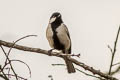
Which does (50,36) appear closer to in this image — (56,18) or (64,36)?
(64,36)

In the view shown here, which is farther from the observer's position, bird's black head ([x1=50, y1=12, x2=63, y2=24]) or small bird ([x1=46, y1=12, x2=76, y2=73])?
bird's black head ([x1=50, y1=12, x2=63, y2=24])

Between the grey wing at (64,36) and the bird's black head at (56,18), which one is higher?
the bird's black head at (56,18)

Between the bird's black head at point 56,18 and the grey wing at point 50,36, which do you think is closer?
the grey wing at point 50,36

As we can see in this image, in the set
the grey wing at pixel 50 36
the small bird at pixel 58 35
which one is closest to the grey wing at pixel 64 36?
the small bird at pixel 58 35

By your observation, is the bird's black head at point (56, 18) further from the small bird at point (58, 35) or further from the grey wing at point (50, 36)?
the grey wing at point (50, 36)

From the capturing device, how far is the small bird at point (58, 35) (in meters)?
4.95

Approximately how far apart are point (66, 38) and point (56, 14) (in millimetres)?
424

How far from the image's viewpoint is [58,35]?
5.01 m

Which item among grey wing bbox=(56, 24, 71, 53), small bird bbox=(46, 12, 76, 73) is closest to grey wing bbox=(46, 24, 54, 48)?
small bird bbox=(46, 12, 76, 73)

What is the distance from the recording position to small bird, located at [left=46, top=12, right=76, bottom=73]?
4.95 meters

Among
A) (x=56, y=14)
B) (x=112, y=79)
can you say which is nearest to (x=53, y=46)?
(x=56, y=14)

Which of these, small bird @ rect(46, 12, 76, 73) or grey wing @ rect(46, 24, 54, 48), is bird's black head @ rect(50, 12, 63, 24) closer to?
small bird @ rect(46, 12, 76, 73)

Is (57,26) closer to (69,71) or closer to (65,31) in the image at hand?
(65,31)

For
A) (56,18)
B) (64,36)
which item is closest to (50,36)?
(64,36)
